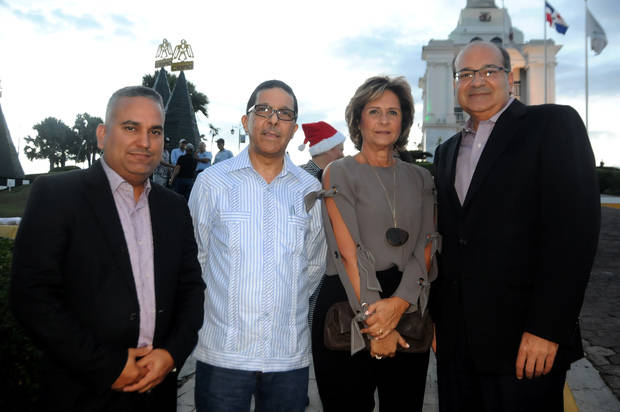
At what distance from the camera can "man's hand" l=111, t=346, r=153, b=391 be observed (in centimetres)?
214

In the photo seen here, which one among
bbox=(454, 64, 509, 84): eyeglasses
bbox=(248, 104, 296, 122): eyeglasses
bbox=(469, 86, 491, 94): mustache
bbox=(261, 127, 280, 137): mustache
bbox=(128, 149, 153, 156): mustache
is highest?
bbox=(454, 64, 509, 84): eyeglasses

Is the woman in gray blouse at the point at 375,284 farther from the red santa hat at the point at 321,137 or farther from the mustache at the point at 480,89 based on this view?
the red santa hat at the point at 321,137

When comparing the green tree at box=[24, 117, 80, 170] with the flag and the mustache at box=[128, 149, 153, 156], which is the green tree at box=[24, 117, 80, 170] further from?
the mustache at box=[128, 149, 153, 156]

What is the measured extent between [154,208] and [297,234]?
0.84 metres

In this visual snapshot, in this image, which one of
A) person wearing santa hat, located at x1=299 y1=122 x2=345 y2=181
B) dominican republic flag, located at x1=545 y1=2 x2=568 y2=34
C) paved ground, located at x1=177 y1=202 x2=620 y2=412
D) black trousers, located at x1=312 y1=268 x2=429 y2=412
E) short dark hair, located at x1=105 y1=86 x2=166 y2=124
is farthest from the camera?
dominican republic flag, located at x1=545 y1=2 x2=568 y2=34

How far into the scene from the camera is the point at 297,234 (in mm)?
2771

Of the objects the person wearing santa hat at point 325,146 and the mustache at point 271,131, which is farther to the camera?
the person wearing santa hat at point 325,146

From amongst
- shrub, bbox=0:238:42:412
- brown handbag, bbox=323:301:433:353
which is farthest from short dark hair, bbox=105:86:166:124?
shrub, bbox=0:238:42:412

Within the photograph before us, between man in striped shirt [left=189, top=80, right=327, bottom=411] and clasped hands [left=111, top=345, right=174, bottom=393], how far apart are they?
13.5 inches

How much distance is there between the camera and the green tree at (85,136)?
75875 millimetres

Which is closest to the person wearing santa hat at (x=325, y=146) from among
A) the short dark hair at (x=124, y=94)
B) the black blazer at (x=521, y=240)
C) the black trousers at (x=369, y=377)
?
the black blazer at (x=521, y=240)

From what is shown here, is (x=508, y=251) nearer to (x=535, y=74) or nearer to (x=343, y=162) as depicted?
(x=343, y=162)

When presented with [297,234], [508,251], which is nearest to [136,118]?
[297,234]

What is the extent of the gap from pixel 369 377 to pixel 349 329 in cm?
39
